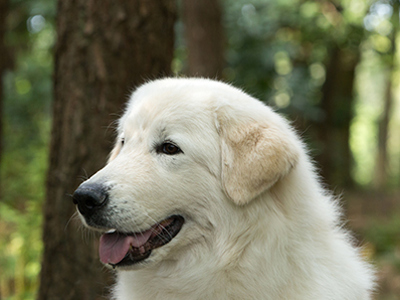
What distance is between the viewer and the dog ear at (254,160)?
2688mm

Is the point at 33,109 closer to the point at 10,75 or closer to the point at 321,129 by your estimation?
the point at 10,75

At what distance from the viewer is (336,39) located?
991 centimetres

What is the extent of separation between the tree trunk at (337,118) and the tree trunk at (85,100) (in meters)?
9.63

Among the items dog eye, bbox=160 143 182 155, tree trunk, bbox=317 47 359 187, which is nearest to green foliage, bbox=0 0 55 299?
dog eye, bbox=160 143 182 155

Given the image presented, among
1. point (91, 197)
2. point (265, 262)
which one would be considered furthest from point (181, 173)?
point (265, 262)

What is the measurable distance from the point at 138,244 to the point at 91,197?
0.46m

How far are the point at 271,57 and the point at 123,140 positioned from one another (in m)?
6.37

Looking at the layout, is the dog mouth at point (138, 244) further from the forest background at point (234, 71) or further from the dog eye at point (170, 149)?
the forest background at point (234, 71)

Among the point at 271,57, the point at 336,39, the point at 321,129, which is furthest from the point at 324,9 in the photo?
the point at 321,129

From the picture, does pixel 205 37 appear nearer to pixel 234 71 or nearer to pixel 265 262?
pixel 234 71

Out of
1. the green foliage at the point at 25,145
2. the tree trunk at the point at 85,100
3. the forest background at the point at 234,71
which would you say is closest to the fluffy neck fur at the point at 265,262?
the tree trunk at the point at 85,100

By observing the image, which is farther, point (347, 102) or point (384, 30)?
point (347, 102)

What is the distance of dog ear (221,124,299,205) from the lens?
8.82 ft

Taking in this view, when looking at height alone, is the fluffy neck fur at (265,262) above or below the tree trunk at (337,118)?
above
